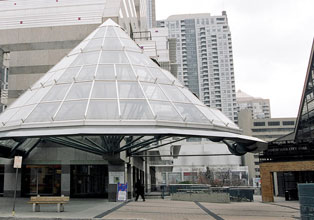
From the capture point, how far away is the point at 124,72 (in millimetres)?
19047

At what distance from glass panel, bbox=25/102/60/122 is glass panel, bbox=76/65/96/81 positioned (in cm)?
245

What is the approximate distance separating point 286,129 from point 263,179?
4122 inches

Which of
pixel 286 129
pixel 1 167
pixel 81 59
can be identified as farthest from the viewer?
pixel 286 129

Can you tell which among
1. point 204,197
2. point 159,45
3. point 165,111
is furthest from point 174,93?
point 159,45

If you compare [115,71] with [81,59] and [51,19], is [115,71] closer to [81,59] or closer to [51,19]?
[81,59]

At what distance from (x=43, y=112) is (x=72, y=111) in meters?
1.51

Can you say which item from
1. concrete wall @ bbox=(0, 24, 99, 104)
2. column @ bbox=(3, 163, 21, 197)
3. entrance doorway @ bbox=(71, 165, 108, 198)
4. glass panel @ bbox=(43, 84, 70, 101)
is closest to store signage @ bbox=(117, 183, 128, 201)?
entrance doorway @ bbox=(71, 165, 108, 198)

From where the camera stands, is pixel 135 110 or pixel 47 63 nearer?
pixel 135 110

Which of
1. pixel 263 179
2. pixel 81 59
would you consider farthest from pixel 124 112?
pixel 263 179

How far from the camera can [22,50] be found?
32.5 m

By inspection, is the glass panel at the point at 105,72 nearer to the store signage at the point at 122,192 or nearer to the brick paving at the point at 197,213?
the brick paving at the point at 197,213

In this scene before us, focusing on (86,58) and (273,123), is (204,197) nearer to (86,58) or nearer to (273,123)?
(86,58)

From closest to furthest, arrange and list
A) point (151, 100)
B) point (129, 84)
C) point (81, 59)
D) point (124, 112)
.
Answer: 1. point (124, 112)
2. point (151, 100)
3. point (129, 84)
4. point (81, 59)

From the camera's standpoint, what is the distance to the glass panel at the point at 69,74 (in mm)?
18578
